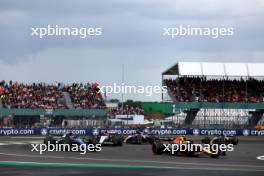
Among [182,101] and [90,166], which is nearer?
[90,166]

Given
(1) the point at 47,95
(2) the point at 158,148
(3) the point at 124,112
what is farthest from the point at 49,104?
(2) the point at 158,148

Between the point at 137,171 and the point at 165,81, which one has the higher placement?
the point at 165,81

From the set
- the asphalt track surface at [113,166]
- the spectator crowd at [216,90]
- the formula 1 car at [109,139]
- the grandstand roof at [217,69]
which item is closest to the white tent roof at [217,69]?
the grandstand roof at [217,69]

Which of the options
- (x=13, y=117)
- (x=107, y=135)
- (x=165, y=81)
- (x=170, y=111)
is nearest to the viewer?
(x=107, y=135)

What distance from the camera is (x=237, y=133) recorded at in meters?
49.6

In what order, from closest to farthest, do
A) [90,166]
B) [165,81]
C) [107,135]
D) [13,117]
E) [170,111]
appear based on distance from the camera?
[90,166] → [107,135] → [13,117] → [170,111] → [165,81]

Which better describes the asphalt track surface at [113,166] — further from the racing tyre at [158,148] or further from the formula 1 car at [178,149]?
the racing tyre at [158,148]

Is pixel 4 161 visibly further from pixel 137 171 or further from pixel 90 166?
pixel 137 171

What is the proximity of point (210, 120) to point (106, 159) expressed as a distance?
1044 inches

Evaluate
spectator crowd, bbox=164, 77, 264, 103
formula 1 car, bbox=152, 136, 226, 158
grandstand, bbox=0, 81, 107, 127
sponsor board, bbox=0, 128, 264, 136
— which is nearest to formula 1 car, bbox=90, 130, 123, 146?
formula 1 car, bbox=152, 136, 226, 158

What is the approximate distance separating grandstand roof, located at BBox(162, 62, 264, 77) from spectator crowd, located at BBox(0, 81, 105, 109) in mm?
7959

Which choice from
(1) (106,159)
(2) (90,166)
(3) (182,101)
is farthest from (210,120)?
(2) (90,166)

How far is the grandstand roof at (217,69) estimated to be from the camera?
5503 centimetres

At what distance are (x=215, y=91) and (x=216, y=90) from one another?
0.17 meters
